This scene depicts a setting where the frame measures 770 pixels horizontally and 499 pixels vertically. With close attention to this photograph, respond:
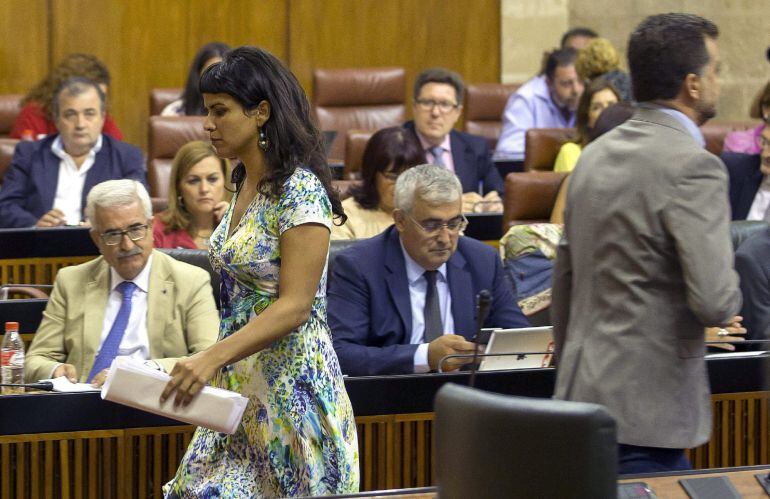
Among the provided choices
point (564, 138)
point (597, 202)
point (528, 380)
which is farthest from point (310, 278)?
point (564, 138)

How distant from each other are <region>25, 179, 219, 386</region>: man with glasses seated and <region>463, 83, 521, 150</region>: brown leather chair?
5097mm

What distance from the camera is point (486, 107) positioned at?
853 centimetres

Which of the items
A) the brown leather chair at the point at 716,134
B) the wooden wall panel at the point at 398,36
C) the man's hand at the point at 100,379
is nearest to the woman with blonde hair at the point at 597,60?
the brown leather chair at the point at 716,134

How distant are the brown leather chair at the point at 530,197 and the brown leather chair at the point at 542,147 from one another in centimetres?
123

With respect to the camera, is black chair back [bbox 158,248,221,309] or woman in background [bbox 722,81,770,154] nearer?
black chair back [bbox 158,248,221,309]

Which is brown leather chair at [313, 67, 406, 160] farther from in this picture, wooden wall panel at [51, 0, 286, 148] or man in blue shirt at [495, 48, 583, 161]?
wooden wall panel at [51, 0, 286, 148]

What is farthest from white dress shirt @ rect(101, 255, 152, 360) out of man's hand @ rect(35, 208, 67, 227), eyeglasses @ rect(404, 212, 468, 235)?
man's hand @ rect(35, 208, 67, 227)

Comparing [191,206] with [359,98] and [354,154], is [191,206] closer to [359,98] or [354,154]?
[354,154]

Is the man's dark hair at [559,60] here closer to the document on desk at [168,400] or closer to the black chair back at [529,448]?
the document on desk at [168,400]

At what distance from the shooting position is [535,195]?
502 centimetres

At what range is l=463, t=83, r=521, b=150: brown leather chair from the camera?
8.46 meters

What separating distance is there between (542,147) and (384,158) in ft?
6.14

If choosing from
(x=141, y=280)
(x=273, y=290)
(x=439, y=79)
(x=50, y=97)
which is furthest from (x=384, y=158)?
(x=50, y=97)

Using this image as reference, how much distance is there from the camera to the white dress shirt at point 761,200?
204 inches
